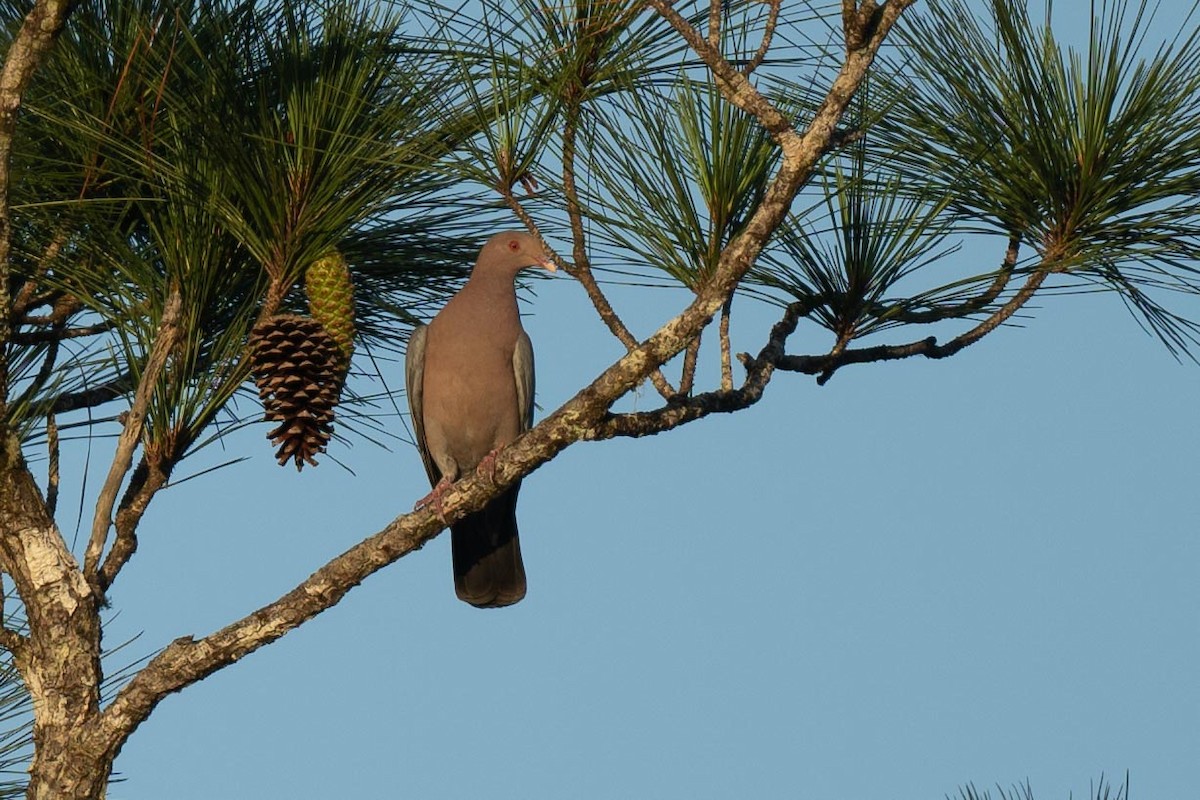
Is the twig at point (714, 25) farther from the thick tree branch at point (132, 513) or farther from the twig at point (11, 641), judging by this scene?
the twig at point (11, 641)

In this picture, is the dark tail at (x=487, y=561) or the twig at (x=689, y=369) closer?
the twig at (x=689, y=369)

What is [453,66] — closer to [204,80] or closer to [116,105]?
[204,80]

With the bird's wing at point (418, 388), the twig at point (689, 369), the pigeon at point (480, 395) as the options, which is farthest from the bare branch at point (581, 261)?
the bird's wing at point (418, 388)

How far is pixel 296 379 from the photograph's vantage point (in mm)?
3047

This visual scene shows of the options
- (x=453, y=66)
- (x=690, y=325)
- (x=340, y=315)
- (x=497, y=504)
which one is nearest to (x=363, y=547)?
(x=340, y=315)

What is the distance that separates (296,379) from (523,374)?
1.26 meters

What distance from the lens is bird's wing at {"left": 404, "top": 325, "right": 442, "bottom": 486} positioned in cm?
398

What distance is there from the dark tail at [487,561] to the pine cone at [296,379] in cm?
127

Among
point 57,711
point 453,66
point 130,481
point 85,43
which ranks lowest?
point 57,711

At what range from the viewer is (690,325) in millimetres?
2666

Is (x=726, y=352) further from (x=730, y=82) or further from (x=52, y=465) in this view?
(x=52, y=465)

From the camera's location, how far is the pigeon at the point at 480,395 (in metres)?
3.85

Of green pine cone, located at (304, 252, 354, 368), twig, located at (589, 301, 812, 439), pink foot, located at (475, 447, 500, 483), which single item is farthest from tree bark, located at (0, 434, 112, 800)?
twig, located at (589, 301, 812, 439)

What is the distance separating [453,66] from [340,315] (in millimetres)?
564
